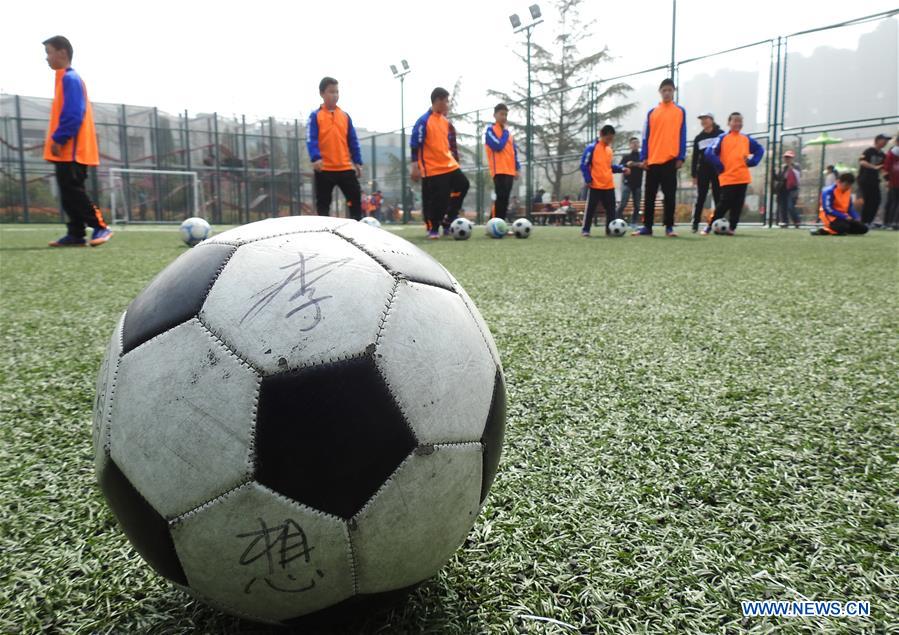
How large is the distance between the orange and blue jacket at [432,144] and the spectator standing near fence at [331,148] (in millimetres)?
1335

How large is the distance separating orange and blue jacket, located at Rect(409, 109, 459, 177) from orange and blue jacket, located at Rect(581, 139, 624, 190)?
255 cm

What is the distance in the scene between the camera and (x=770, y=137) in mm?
14773

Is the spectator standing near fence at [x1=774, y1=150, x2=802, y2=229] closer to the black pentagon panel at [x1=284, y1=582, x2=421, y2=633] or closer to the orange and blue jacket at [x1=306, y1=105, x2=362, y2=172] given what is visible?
the orange and blue jacket at [x1=306, y1=105, x2=362, y2=172]

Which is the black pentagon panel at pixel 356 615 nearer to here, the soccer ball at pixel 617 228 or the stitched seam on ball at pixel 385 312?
the stitched seam on ball at pixel 385 312

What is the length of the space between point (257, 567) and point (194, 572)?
0.11 m

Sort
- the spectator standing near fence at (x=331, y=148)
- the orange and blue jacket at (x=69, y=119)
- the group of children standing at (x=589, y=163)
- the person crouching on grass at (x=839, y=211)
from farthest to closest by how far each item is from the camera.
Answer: the person crouching on grass at (x=839, y=211) < the group of children standing at (x=589, y=163) < the spectator standing near fence at (x=331, y=148) < the orange and blue jacket at (x=69, y=119)

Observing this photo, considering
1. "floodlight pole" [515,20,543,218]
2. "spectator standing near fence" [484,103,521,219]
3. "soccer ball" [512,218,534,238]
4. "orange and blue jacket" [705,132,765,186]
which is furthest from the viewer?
"floodlight pole" [515,20,543,218]

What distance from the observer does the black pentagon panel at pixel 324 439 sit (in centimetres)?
83

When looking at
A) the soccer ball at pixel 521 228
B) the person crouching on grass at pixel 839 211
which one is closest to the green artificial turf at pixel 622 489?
the soccer ball at pixel 521 228

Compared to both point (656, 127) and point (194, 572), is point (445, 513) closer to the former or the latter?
point (194, 572)

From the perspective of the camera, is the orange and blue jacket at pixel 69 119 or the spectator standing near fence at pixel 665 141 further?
the spectator standing near fence at pixel 665 141

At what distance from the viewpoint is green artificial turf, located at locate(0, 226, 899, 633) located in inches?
39.3

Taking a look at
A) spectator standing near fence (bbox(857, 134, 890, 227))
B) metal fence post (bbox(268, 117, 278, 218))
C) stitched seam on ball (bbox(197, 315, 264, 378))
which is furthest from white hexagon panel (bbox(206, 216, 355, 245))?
metal fence post (bbox(268, 117, 278, 218))

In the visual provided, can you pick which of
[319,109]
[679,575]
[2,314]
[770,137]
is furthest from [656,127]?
[679,575]
